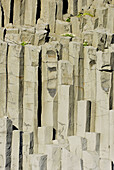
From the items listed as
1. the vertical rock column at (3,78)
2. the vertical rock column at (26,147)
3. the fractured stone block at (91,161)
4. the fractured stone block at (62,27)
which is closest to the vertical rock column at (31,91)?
the vertical rock column at (26,147)

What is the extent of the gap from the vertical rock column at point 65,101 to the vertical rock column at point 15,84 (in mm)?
1186

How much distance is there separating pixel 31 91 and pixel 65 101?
108 centimetres

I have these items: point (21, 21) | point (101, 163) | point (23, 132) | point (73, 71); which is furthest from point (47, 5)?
point (101, 163)

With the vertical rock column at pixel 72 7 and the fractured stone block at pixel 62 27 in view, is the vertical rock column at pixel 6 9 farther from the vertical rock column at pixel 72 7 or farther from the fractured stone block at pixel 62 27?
the vertical rock column at pixel 72 7

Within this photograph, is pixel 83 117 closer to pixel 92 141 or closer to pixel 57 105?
pixel 92 141

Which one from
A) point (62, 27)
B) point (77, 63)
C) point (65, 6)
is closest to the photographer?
point (77, 63)

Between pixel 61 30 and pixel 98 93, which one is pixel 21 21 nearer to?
pixel 61 30

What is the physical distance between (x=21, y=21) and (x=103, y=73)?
15.3 feet

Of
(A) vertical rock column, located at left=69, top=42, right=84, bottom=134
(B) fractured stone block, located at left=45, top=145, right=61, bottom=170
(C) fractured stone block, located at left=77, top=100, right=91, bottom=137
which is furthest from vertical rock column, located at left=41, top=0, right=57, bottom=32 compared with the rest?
(B) fractured stone block, located at left=45, top=145, right=61, bottom=170

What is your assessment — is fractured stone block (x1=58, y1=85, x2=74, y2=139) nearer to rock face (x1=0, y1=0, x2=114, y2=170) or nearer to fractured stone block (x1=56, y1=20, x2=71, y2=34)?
rock face (x1=0, y1=0, x2=114, y2=170)

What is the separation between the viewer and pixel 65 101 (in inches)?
654

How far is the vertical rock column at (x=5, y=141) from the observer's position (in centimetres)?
1594

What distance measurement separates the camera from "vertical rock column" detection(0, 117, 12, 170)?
1594 cm

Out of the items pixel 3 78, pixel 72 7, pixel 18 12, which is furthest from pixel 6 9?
pixel 3 78
